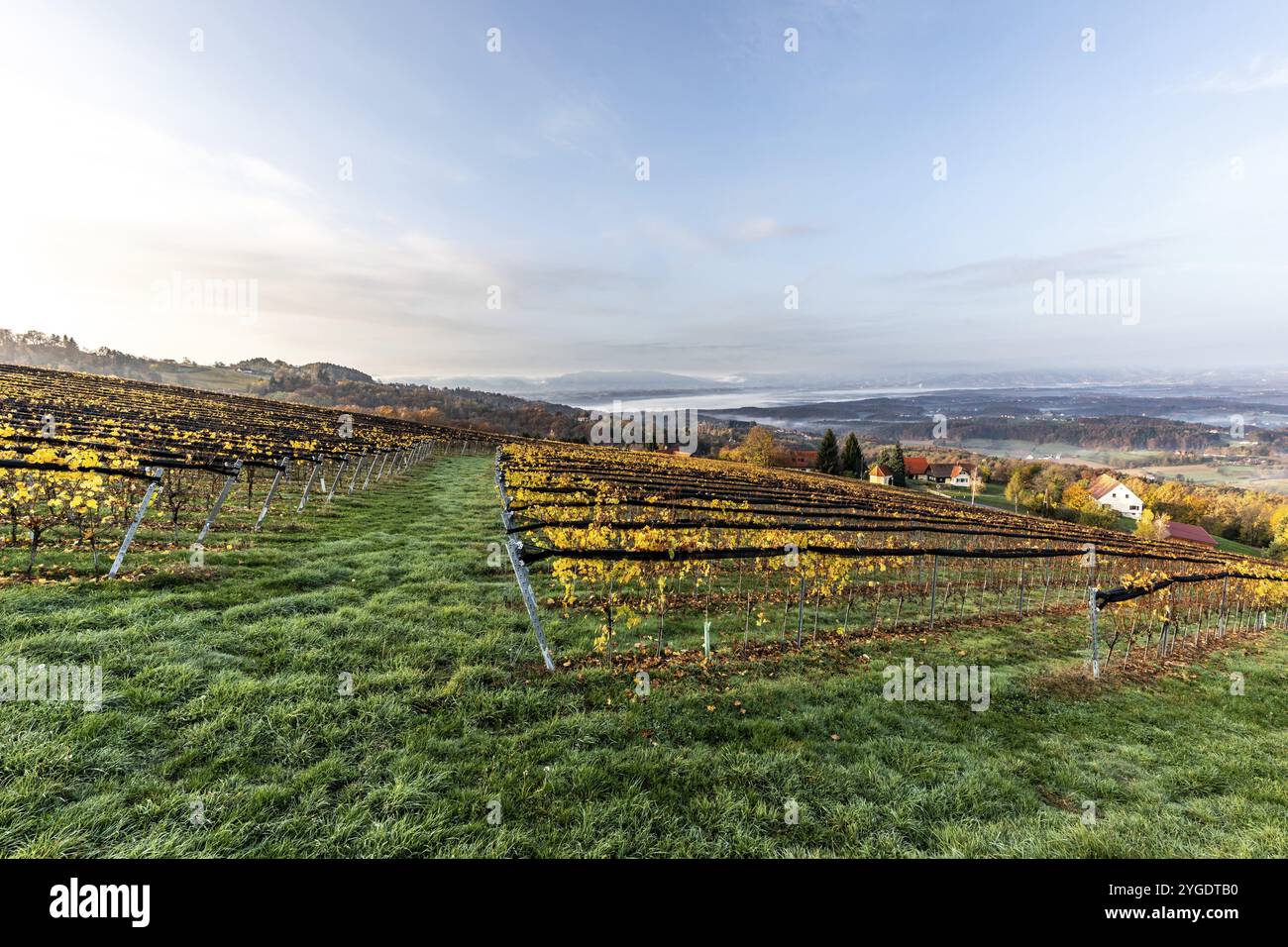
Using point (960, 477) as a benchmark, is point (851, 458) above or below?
above

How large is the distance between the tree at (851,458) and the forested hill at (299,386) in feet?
176

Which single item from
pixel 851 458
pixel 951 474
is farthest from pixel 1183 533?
pixel 851 458

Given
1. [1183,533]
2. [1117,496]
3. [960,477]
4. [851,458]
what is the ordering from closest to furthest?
[1183,533]
[851,458]
[1117,496]
[960,477]

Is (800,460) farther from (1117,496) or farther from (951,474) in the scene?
(1117,496)

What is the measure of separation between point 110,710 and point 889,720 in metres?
8.62

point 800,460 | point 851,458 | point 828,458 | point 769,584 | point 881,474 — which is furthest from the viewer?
point 800,460

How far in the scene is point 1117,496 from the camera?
330 ft

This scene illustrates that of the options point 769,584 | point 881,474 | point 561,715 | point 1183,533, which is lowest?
point 1183,533

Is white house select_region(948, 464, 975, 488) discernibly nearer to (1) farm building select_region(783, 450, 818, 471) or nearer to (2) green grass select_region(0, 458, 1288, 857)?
(1) farm building select_region(783, 450, 818, 471)

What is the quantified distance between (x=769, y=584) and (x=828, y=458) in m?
85.3

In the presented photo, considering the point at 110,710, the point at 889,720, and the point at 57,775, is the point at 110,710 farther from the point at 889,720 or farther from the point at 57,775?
the point at 889,720

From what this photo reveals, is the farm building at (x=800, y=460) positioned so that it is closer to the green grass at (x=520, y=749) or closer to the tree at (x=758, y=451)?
the tree at (x=758, y=451)

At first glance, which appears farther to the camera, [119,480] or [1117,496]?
[1117,496]
